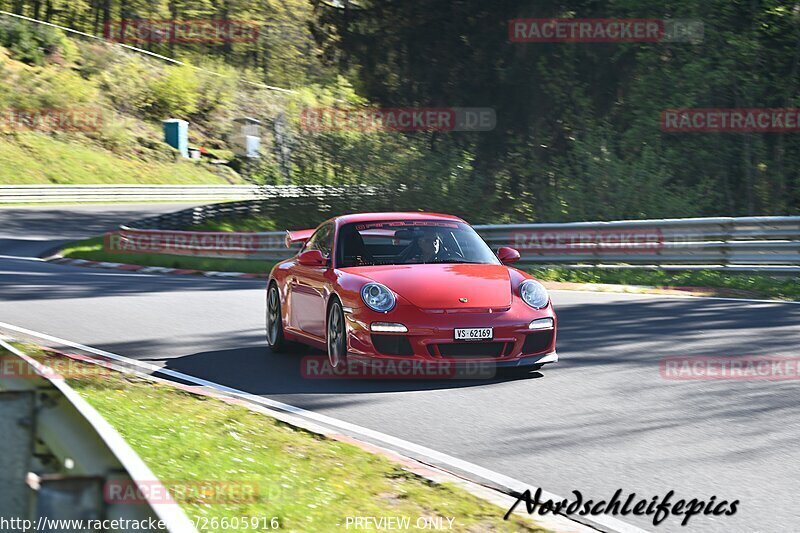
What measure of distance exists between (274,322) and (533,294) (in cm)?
295

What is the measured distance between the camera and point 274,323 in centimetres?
1165

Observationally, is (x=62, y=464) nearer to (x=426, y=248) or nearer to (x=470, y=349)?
(x=470, y=349)

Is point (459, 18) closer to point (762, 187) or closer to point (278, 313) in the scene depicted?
point (762, 187)

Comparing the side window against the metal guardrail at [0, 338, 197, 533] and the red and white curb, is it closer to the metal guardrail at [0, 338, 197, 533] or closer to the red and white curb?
the metal guardrail at [0, 338, 197, 533]

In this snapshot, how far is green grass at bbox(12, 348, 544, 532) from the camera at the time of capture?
216 inches

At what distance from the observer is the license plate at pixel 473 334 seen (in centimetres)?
938

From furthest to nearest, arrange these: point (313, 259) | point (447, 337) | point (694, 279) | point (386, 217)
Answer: point (694, 279) → point (386, 217) → point (313, 259) → point (447, 337)

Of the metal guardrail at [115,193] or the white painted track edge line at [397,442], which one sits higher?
the metal guardrail at [115,193]

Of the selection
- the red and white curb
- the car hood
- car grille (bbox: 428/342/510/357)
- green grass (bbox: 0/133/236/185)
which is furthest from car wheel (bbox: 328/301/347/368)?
green grass (bbox: 0/133/236/185)

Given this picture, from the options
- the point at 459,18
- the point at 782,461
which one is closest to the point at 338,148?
the point at 459,18

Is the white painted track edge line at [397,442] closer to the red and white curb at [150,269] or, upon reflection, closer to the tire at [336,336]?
the tire at [336,336]

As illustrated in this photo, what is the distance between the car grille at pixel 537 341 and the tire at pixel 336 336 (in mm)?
1481

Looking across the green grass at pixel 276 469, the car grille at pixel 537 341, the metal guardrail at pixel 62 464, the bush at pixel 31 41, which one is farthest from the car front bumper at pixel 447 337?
the bush at pixel 31 41

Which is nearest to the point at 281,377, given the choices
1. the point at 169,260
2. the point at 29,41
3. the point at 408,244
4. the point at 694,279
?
the point at 408,244
